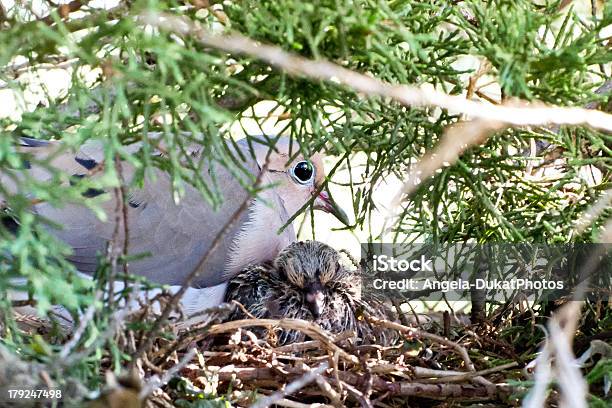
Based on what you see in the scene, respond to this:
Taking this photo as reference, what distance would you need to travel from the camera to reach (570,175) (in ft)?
6.57

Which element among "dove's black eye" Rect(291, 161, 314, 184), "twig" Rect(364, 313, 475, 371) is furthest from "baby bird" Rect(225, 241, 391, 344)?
"dove's black eye" Rect(291, 161, 314, 184)

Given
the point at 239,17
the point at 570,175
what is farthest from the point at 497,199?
the point at 239,17

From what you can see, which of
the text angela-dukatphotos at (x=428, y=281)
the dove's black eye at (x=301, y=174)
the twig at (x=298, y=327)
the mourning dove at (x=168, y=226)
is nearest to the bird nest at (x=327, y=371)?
the twig at (x=298, y=327)

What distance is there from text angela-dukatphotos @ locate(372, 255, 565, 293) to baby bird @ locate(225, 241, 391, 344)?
75mm

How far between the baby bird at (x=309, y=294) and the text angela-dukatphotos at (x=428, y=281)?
7 cm

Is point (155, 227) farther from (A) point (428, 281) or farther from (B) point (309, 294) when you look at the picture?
(A) point (428, 281)

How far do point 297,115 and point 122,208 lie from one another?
0.39 meters

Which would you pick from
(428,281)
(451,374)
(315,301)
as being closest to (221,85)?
(451,374)

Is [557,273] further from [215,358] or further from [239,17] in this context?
[239,17]

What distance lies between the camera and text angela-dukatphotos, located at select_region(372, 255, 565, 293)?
225 cm

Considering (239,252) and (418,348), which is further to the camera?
(239,252)

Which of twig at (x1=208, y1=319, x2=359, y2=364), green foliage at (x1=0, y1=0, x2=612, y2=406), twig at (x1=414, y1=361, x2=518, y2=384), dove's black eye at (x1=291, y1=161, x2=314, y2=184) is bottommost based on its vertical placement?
twig at (x1=414, y1=361, x2=518, y2=384)

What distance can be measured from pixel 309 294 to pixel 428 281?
340 millimetres

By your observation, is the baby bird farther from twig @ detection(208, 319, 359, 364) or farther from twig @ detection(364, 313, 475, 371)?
twig @ detection(208, 319, 359, 364)
